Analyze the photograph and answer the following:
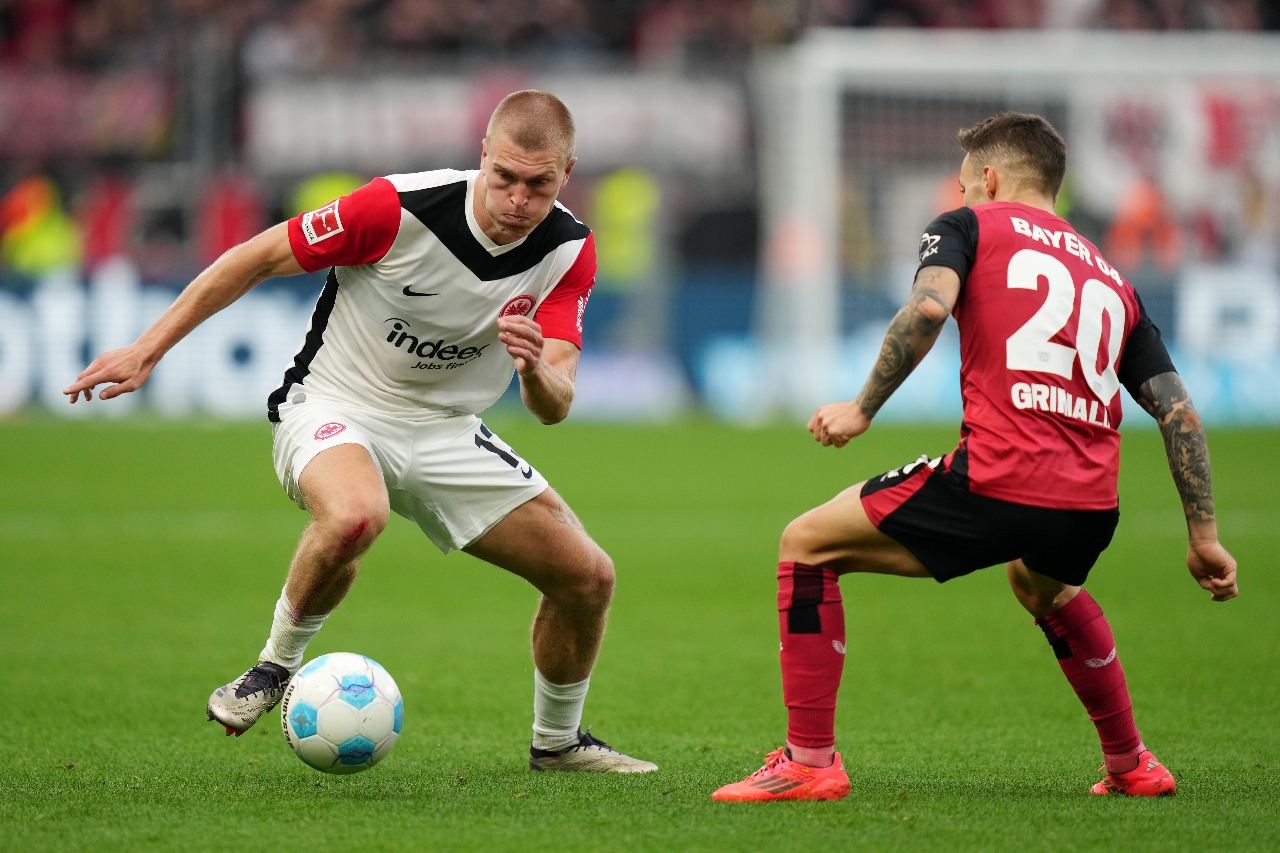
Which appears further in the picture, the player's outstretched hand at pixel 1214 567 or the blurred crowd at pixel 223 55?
the blurred crowd at pixel 223 55

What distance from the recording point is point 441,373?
522 centimetres

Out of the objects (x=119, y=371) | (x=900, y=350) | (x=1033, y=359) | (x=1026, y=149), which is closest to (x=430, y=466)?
(x=119, y=371)

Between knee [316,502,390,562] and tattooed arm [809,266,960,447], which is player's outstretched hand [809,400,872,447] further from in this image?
knee [316,502,390,562]

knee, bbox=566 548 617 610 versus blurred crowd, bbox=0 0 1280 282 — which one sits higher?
blurred crowd, bbox=0 0 1280 282

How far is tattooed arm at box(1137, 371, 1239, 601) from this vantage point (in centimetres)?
440

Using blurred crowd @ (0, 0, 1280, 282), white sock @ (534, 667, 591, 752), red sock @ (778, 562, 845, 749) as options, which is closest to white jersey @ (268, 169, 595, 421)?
white sock @ (534, 667, 591, 752)

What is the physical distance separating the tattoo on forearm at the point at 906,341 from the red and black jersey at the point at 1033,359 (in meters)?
0.13

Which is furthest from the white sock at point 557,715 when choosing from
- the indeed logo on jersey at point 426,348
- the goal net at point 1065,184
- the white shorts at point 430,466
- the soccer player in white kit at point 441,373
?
the goal net at point 1065,184

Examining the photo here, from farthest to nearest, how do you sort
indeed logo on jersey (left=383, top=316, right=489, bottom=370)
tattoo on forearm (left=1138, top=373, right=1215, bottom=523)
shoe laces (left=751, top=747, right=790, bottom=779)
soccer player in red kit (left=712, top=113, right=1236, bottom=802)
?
indeed logo on jersey (left=383, top=316, right=489, bottom=370) < shoe laces (left=751, top=747, right=790, bottom=779) < tattoo on forearm (left=1138, top=373, right=1215, bottom=523) < soccer player in red kit (left=712, top=113, right=1236, bottom=802)

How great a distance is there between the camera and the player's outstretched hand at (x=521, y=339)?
14.7ft

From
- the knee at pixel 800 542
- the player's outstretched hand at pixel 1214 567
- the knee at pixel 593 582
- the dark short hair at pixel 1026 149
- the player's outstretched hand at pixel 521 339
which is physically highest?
the dark short hair at pixel 1026 149

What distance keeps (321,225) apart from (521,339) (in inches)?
32.3

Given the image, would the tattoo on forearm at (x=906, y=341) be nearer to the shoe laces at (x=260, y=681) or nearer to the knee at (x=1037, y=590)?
the knee at (x=1037, y=590)

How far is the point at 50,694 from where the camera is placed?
6160mm
